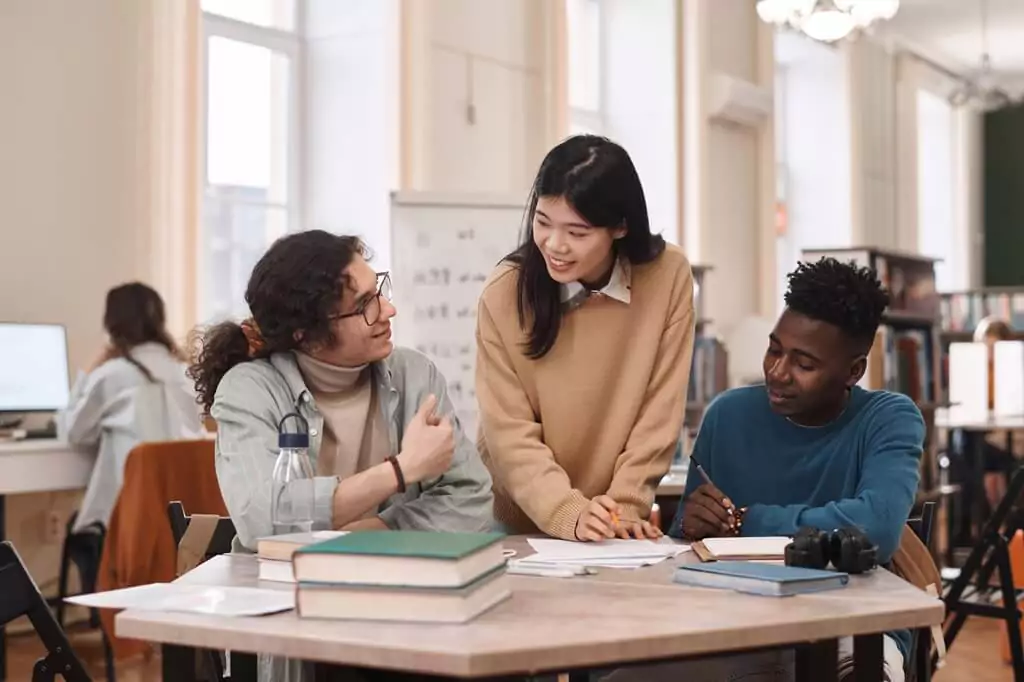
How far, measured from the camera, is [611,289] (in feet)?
7.30

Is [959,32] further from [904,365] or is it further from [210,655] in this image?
[210,655]

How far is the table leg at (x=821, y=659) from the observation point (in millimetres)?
1474

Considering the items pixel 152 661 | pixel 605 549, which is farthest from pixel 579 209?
pixel 152 661

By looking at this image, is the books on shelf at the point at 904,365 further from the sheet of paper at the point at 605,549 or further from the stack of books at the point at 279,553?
the stack of books at the point at 279,553

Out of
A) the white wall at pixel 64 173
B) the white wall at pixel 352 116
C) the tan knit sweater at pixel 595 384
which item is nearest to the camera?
the tan knit sweater at pixel 595 384

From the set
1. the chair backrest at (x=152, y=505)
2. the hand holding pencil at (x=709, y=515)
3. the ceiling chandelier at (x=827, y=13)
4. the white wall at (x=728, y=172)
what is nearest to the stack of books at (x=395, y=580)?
the hand holding pencil at (x=709, y=515)

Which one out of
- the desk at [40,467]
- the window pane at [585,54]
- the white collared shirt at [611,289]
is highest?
the window pane at [585,54]

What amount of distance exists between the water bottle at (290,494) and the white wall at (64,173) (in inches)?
131

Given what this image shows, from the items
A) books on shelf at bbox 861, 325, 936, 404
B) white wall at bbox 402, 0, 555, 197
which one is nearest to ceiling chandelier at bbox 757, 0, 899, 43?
white wall at bbox 402, 0, 555, 197

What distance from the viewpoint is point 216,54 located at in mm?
5793

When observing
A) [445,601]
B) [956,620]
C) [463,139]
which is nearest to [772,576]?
[445,601]

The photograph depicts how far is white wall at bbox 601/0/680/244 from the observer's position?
8.41 metres

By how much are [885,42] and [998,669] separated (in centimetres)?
837

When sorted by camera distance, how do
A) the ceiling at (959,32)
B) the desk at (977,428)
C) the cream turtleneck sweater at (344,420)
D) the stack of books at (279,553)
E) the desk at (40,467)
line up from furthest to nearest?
the ceiling at (959,32), the desk at (977,428), the desk at (40,467), the cream turtleneck sweater at (344,420), the stack of books at (279,553)
